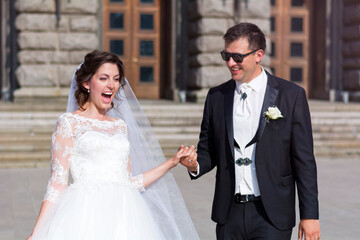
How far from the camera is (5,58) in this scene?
1777 centimetres

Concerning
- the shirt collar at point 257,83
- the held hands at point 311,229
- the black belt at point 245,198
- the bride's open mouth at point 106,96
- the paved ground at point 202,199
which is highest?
the shirt collar at point 257,83

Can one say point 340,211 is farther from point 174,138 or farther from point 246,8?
point 246,8

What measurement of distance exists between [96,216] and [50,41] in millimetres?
11698

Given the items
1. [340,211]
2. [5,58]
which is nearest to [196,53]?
[5,58]

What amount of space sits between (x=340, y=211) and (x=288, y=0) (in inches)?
456

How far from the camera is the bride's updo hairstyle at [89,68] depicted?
3.82m

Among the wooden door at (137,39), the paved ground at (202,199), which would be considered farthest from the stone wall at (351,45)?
the paved ground at (202,199)

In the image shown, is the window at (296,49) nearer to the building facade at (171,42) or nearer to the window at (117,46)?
the building facade at (171,42)

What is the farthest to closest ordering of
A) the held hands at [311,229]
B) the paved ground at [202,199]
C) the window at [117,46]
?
the window at [117,46], the paved ground at [202,199], the held hands at [311,229]

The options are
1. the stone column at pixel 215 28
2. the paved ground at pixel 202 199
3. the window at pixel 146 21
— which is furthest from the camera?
the window at pixel 146 21

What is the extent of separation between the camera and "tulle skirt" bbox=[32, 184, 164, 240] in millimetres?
3622

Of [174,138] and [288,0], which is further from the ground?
[288,0]

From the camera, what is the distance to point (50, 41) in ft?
48.8

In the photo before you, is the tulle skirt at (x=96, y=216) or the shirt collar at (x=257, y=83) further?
the shirt collar at (x=257, y=83)
